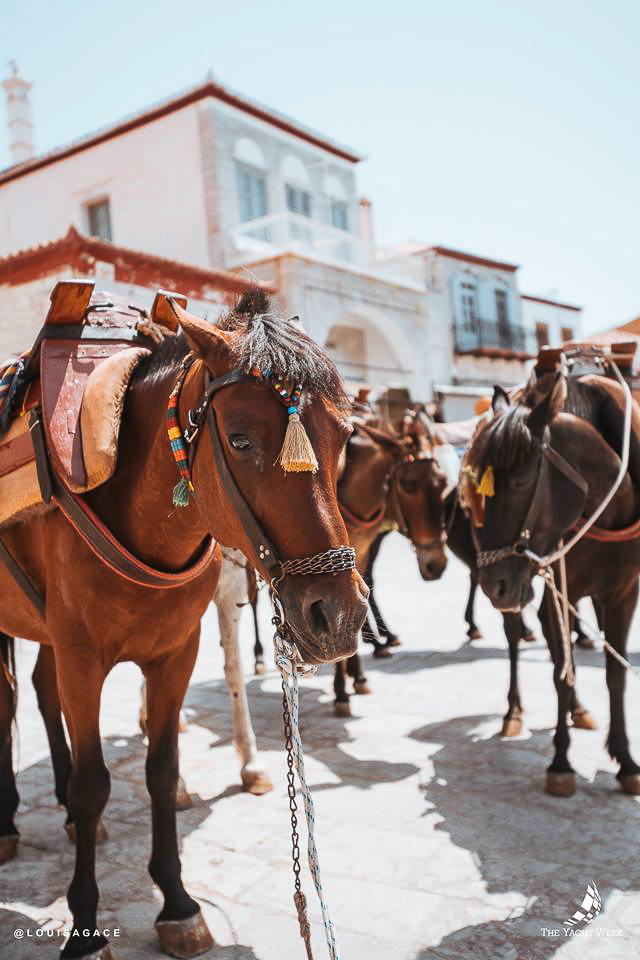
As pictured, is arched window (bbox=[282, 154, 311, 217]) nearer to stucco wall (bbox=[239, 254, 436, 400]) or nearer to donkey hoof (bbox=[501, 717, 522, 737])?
stucco wall (bbox=[239, 254, 436, 400])

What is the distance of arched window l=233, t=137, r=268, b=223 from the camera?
1759cm

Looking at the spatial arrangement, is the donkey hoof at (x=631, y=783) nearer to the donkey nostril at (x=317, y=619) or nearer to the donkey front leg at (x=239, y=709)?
the donkey front leg at (x=239, y=709)

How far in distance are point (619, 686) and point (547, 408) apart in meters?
1.42

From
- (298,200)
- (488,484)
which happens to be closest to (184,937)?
(488,484)

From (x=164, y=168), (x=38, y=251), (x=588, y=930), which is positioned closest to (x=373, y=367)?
(x=164, y=168)

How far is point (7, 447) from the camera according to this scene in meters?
2.71

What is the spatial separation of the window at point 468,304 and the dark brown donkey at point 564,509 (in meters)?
20.5

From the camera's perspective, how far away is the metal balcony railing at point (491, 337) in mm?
23359

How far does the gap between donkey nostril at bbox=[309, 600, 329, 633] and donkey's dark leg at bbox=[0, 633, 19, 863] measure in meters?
2.19

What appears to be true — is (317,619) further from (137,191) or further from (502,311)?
(502,311)

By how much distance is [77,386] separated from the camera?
2.53m

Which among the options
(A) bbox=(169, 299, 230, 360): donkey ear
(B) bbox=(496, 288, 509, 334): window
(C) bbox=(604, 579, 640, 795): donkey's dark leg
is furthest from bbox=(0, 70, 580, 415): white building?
(A) bbox=(169, 299, 230, 360): donkey ear

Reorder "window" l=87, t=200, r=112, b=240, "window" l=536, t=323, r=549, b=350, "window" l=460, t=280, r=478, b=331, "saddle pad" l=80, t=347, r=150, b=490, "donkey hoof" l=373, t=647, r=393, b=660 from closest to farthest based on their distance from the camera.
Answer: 1. "saddle pad" l=80, t=347, r=150, b=490
2. "donkey hoof" l=373, t=647, r=393, b=660
3. "window" l=87, t=200, r=112, b=240
4. "window" l=460, t=280, r=478, b=331
5. "window" l=536, t=323, r=549, b=350

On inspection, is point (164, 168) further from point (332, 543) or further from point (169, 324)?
Result: point (332, 543)
